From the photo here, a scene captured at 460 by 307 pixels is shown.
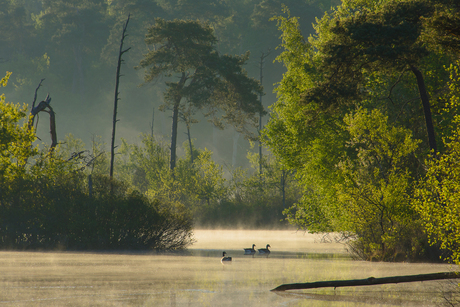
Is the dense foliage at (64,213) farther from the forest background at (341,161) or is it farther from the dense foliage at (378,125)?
the dense foliage at (378,125)

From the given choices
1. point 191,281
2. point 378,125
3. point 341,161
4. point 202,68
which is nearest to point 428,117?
point 378,125

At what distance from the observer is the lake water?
11.3m

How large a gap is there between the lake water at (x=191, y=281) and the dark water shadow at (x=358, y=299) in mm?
21

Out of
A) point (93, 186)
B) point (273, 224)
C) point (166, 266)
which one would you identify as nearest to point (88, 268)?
point (166, 266)

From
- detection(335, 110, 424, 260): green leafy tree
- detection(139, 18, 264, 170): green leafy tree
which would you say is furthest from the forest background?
detection(139, 18, 264, 170): green leafy tree

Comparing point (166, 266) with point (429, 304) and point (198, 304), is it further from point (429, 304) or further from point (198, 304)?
point (429, 304)

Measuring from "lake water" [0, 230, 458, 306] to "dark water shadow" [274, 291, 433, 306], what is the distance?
2 centimetres

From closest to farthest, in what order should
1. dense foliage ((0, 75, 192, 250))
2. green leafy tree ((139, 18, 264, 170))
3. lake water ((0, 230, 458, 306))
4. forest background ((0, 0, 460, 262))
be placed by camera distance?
lake water ((0, 230, 458, 306)) → forest background ((0, 0, 460, 262)) → dense foliage ((0, 75, 192, 250)) → green leafy tree ((139, 18, 264, 170))

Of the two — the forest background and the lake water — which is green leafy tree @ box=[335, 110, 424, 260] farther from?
the lake water

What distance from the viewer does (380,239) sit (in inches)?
858

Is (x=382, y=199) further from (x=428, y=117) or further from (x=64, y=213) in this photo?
(x=64, y=213)

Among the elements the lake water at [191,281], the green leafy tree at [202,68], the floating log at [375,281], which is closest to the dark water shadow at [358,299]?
the lake water at [191,281]

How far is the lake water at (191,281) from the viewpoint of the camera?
1133 cm

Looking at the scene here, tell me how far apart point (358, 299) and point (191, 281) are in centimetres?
474
